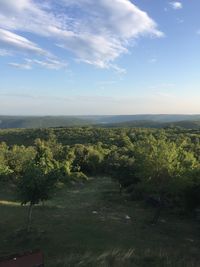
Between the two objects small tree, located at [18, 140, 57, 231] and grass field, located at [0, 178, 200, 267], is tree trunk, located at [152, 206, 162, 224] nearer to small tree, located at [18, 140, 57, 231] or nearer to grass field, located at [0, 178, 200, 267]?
grass field, located at [0, 178, 200, 267]

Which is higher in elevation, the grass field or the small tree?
the small tree

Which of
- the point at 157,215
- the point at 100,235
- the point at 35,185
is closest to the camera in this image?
the point at 100,235

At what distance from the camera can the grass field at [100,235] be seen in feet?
62.7

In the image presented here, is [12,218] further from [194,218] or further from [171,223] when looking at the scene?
[194,218]

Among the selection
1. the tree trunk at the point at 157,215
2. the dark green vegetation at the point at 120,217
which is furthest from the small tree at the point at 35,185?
the tree trunk at the point at 157,215

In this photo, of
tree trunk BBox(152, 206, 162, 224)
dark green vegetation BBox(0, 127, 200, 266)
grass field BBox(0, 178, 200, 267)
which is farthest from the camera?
tree trunk BBox(152, 206, 162, 224)

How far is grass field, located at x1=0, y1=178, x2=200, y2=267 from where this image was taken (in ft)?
62.7

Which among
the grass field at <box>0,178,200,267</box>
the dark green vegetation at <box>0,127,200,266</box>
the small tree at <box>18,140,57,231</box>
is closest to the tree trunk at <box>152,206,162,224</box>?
the dark green vegetation at <box>0,127,200,266</box>

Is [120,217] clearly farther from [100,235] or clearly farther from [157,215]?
[100,235]

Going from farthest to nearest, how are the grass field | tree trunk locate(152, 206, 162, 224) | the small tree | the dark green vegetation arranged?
tree trunk locate(152, 206, 162, 224)
the small tree
the dark green vegetation
the grass field

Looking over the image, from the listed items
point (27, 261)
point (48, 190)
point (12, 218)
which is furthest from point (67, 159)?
point (27, 261)

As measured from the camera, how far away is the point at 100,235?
26.5 m

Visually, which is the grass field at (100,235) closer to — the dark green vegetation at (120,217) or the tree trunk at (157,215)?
the dark green vegetation at (120,217)

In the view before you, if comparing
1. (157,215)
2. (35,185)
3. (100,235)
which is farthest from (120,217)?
(35,185)
